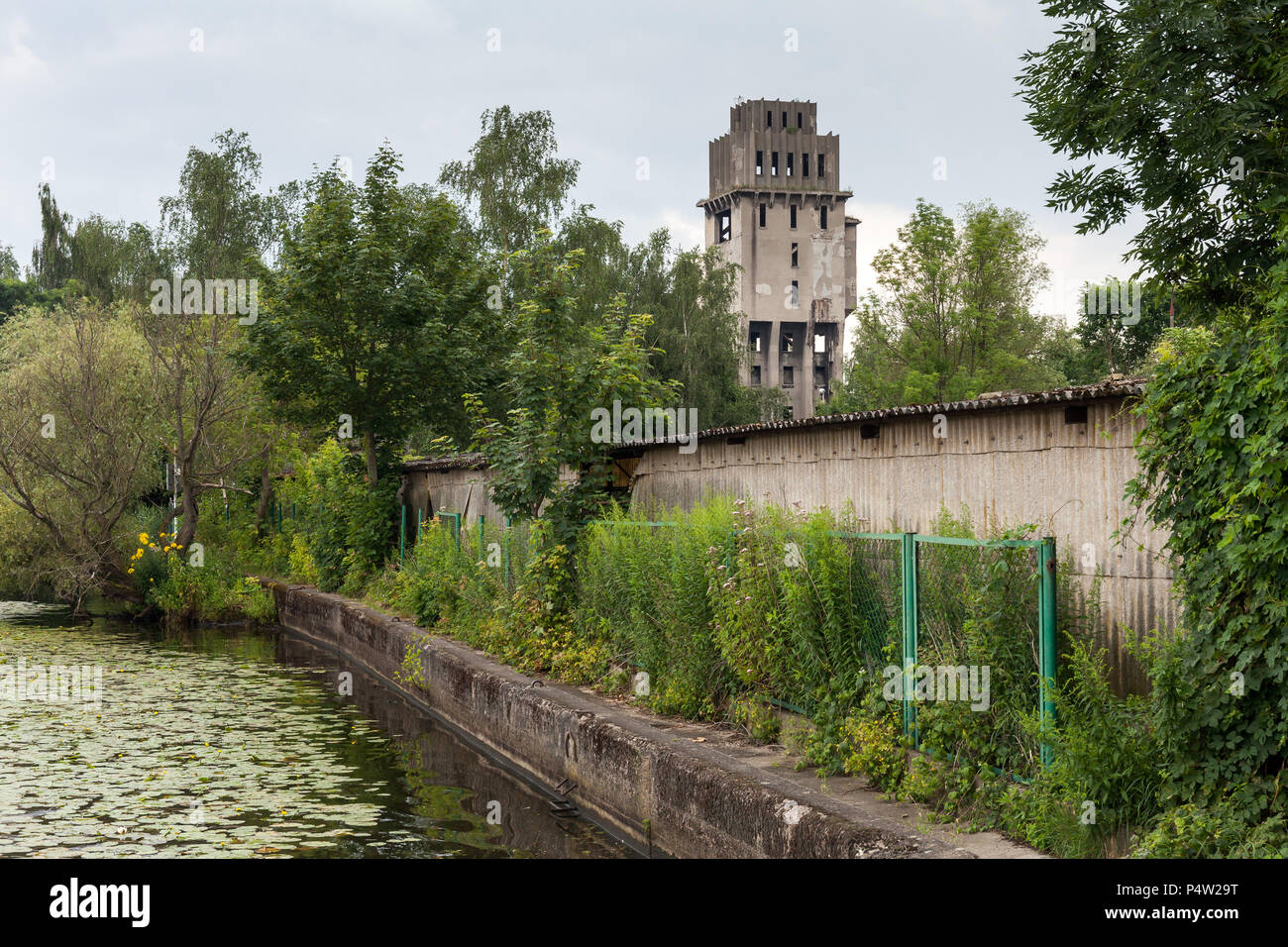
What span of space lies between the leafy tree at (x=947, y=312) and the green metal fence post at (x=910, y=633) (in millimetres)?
33396

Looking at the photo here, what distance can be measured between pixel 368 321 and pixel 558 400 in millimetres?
10445

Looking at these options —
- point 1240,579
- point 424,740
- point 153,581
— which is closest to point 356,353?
point 153,581

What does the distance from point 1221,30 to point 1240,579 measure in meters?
6.94

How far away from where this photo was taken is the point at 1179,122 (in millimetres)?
10250

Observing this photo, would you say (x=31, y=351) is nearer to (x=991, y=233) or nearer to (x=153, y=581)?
(x=153, y=581)

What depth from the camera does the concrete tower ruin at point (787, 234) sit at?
79812 millimetres

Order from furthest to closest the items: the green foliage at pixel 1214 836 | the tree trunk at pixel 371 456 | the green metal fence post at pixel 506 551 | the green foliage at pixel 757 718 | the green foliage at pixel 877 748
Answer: the tree trunk at pixel 371 456 → the green metal fence post at pixel 506 551 → the green foliage at pixel 757 718 → the green foliage at pixel 877 748 → the green foliage at pixel 1214 836

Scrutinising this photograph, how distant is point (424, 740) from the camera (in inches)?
484

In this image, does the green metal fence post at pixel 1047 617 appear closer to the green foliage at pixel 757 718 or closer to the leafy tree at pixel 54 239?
the green foliage at pixel 757 718

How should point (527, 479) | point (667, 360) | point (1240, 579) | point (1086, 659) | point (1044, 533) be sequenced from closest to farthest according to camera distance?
point (1240, 579), point (1086, 659), point (1044, 533), point (527, 479), point (667, 360)

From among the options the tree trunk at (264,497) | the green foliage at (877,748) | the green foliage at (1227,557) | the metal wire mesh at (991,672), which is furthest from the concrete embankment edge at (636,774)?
the tree trunk at (264,497)

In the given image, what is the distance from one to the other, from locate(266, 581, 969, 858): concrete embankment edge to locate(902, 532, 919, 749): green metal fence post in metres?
0.93

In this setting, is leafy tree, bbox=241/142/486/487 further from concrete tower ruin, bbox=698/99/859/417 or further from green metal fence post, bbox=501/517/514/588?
concrete tower ruin, bbox=698/99/859/417

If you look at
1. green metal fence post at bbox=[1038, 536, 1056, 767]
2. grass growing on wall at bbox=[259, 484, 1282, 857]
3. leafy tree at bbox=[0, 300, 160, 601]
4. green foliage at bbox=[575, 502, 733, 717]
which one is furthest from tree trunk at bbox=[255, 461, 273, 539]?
green metal fence post at bbox=[1038, 536, 1056, 767]
